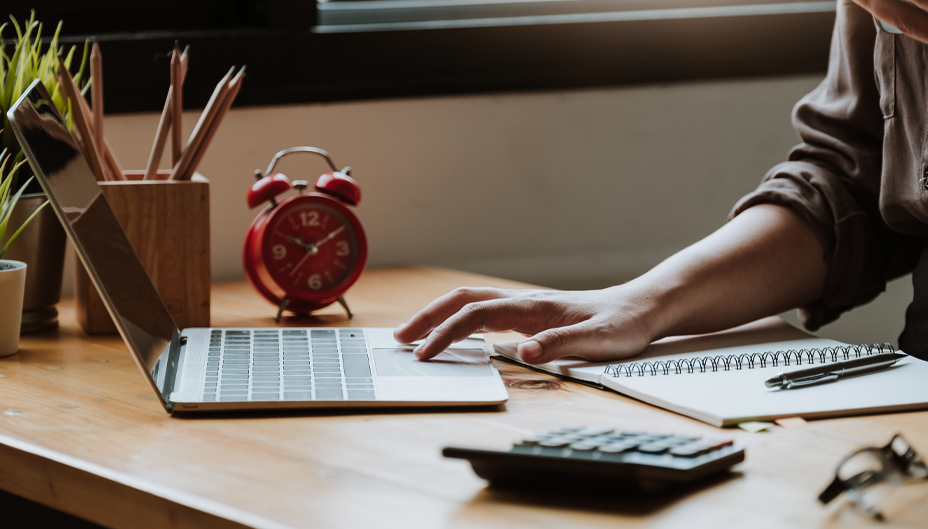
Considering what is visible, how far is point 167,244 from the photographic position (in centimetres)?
97

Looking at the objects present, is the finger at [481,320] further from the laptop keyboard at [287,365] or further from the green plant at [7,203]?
the green plant at [7,203]

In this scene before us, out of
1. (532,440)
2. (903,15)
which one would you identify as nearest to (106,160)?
(532,440)

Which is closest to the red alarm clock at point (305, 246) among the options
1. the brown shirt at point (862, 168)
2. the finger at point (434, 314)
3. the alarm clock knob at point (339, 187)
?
the alarm clock knob at point (339, 187)

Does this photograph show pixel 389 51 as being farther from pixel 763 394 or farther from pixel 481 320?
pixel 763 394

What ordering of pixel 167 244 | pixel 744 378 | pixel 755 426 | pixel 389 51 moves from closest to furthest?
pixel 755 426 → pixel 744 378 → pixel 167 244 → pixel 389 51

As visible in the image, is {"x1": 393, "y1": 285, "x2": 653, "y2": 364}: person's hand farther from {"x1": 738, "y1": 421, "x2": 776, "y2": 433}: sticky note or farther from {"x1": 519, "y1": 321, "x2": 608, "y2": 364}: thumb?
{"x1": 738, "y1": 421, "x2": 776, "y2": 433}: sticky note

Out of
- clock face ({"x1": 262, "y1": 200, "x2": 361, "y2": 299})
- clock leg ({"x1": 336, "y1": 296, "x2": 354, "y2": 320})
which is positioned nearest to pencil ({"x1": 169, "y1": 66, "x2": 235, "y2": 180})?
clock face ({"x1": 262, "y1": 200, "x2": 361, "y2": 299})

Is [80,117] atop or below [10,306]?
atop

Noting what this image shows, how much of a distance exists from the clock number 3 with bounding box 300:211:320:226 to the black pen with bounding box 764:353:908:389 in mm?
552

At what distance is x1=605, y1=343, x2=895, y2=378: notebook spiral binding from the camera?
770mm

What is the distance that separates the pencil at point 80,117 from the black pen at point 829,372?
705mm

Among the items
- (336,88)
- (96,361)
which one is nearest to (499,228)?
(336,88)

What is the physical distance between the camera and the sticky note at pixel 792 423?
0.64 metres

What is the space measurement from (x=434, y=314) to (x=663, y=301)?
0.74ft
